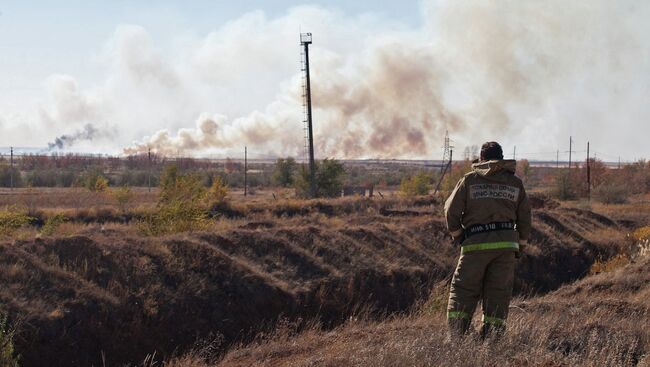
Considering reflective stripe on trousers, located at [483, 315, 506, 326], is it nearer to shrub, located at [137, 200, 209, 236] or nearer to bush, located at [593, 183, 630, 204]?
shrub, located at [137, 200, 209, 236]

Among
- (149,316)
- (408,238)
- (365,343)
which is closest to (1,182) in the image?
(408,238)

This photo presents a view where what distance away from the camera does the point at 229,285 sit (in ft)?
52.2

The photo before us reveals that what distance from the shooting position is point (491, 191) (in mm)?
7539

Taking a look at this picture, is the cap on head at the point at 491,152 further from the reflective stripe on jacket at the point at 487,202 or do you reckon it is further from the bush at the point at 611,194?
the bush at the point at 611,194

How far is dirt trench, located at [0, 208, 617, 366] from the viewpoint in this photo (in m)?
12.8

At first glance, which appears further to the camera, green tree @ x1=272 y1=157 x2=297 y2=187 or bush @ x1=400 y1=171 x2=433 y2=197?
green tree @ x1=272 y1=157 x2=297 y2=187

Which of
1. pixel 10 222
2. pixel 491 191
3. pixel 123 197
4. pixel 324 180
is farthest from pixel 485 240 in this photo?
pixel 324 180

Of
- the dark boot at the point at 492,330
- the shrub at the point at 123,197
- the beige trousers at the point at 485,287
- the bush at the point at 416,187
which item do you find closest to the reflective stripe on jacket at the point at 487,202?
the beige trousers at the point at 485,287

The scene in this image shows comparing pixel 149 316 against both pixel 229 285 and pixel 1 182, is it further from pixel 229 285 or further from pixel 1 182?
pixel 1 182

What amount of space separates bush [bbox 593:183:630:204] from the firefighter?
49049mm

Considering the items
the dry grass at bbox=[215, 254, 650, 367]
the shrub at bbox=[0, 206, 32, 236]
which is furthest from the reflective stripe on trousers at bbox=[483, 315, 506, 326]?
the shrub at bbox=[0, 206, 32, 236]

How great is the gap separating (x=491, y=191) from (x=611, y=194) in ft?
164

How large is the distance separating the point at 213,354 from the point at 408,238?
12.3 metres

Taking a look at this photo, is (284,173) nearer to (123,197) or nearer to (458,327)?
(123,197)
